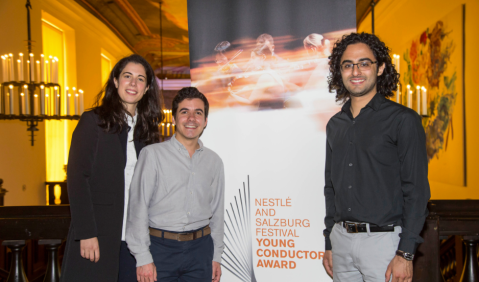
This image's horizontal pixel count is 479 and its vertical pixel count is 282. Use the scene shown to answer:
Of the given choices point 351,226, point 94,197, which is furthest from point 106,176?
point 351,226

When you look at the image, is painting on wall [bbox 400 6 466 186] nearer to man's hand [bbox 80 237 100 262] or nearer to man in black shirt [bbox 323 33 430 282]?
man in black shirt [bbox 323 33 430 282]

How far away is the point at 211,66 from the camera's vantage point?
7.45 feet

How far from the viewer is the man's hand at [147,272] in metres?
1.62

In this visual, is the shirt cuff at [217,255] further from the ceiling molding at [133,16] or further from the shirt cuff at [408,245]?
the ceiling molding at [133,16]

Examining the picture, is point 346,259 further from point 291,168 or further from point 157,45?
point 157,45

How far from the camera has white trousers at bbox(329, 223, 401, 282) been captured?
4.75 ft

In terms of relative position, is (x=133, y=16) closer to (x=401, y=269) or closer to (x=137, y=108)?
(x=137, y=108)

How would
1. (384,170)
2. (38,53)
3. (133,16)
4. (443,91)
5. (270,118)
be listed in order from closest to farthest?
(384,170) → (270,118) → (443,91) → (38,53) → (133,16)

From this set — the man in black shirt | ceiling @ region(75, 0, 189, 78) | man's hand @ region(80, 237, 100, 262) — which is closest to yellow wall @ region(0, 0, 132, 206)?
ceiling @ region(75, 0, 189, 78)

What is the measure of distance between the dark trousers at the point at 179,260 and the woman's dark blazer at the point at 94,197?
0.67 ft

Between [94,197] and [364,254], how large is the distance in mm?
1223

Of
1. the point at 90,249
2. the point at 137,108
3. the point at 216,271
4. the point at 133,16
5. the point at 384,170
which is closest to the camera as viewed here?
the point at 384,170

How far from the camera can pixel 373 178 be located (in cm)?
150

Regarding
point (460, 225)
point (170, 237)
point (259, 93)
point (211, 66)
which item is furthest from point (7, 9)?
point (460, 225)
